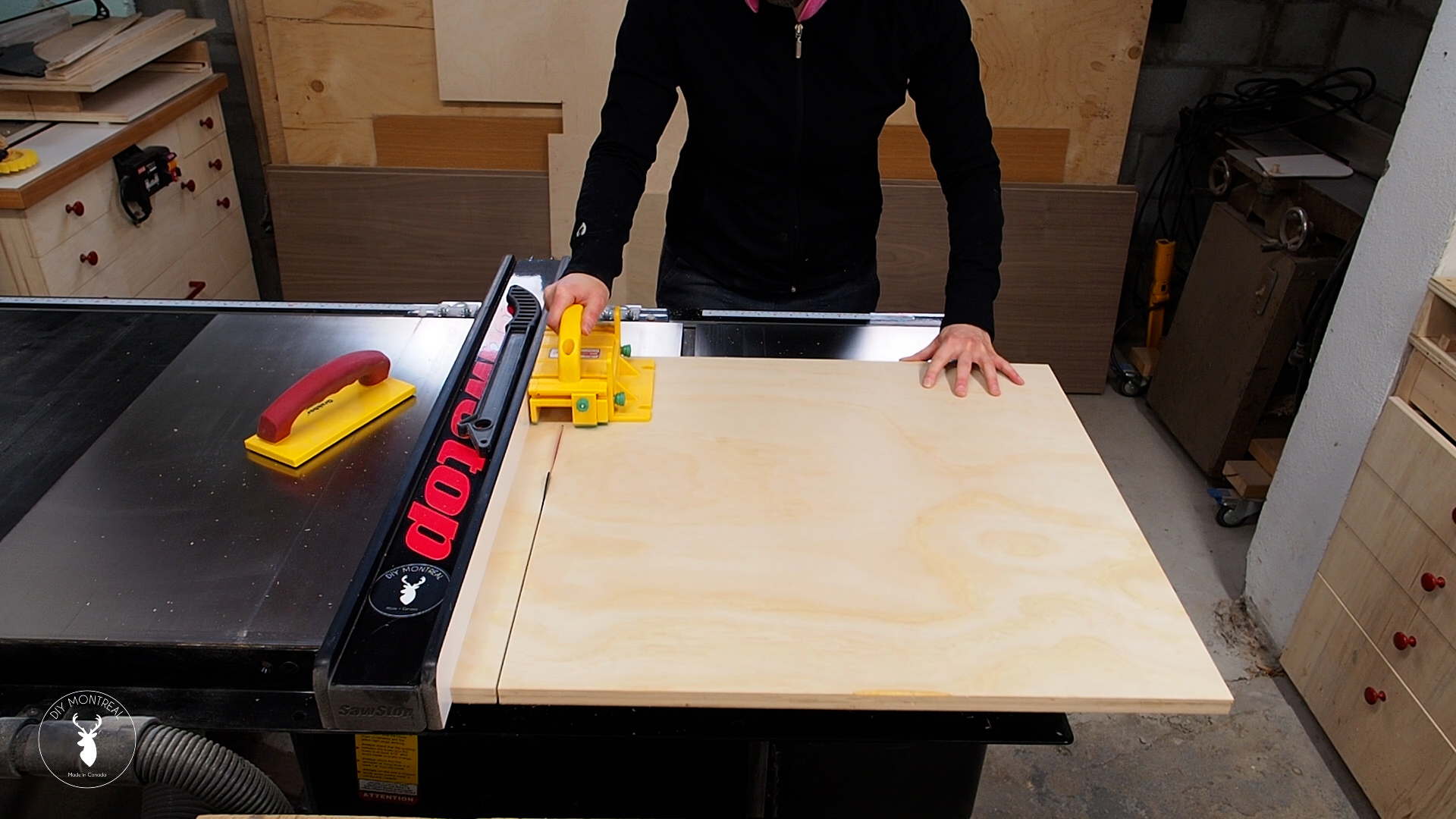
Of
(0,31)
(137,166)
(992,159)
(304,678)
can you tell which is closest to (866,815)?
(304,678)

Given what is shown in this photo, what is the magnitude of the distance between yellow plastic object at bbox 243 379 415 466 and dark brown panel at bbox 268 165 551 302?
1.73 meters

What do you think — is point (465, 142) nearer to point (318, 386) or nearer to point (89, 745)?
point (318, 386)

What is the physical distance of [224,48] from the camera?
285cm

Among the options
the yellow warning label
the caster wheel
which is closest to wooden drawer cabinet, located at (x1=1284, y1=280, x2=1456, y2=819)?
the caster wheel

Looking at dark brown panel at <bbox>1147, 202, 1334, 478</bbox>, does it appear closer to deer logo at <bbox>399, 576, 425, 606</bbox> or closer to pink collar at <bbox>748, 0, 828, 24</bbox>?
pink collar at <bbox>748, 0, 828, 24</bbox>

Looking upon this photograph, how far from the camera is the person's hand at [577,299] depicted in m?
1.23

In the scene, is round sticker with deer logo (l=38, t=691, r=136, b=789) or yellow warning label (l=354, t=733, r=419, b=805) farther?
yellow warning label (l=354, t=733, r=419, b=805)

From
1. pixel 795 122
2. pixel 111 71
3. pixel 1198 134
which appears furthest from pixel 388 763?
pixel 1198 134

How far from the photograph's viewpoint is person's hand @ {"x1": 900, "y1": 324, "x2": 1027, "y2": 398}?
1.29 m

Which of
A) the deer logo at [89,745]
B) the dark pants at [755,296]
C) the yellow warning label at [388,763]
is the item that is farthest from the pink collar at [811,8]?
the deer logo at [89,745]

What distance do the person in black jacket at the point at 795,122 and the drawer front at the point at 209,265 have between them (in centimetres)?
152

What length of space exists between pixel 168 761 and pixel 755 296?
113 cm

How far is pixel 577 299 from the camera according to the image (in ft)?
4.15

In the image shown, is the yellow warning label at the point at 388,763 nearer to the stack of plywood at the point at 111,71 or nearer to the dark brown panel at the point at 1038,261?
the stack of plywood at the point at 111,71
